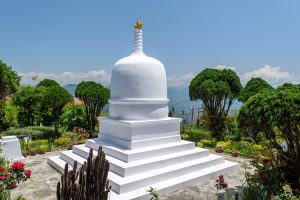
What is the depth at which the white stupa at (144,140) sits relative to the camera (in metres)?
8.70

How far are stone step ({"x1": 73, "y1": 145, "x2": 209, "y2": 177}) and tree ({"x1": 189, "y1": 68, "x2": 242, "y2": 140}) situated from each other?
6021mm

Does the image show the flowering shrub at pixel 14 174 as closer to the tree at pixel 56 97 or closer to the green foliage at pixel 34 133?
the green foliage at pixel 34 133

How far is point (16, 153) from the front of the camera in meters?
11.0

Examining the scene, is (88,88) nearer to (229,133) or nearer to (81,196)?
(229,133)

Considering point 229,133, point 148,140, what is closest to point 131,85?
point 148,140

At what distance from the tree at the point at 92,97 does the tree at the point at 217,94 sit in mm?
6146

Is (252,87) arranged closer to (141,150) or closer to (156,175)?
(141,150)

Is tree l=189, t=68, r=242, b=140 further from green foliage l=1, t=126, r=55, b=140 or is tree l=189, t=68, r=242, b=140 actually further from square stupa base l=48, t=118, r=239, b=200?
green foliage l=1, t=126, r=55, b=140

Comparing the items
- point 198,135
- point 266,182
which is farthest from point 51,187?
point 198,135

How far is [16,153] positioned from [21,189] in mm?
3180

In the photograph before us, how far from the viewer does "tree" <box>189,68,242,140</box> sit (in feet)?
52.2

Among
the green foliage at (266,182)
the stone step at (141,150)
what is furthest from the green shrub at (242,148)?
the green foliage at (266,182)

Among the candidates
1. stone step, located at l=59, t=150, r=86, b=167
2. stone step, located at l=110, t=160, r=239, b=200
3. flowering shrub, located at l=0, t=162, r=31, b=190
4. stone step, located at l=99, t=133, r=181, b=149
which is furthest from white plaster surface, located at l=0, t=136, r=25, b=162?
stone step, located at l=110, t=160, r=239, b=200

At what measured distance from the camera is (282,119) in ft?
21.6
